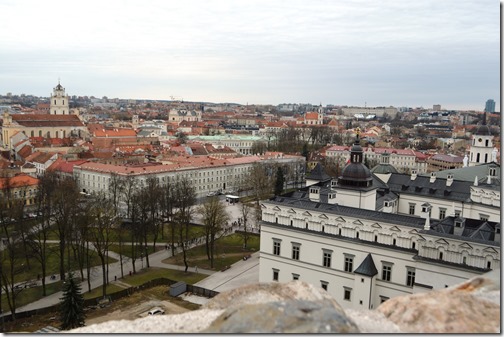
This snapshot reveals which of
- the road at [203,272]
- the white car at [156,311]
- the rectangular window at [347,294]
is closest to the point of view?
the rectangular window at [347,294]

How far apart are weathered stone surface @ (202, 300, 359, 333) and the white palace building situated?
1718cm

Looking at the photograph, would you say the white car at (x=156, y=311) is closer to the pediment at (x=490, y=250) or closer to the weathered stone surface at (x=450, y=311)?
the pediment at (x=490, y=250)

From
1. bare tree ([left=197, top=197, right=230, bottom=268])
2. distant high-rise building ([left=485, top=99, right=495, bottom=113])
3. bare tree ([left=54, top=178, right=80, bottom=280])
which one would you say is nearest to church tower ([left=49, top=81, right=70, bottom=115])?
bare tree ([left=54, top=178, right=80, bottom=280])

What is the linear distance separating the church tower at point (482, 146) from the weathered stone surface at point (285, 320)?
5150 cm

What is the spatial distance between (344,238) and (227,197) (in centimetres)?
3927

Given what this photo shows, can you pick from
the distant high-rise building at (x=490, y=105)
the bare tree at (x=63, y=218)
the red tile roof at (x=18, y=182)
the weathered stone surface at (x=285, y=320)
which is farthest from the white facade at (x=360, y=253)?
the distant high-rise building at (x=490, y=105)

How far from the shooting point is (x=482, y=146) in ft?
177

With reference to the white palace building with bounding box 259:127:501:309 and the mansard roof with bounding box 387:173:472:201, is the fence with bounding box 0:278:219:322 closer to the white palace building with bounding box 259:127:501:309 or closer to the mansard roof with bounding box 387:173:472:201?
the white palace building with bounding box 259:127:501:309

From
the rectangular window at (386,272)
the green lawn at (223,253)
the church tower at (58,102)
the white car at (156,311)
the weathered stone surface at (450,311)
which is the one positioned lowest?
the green lawn at (223,253)

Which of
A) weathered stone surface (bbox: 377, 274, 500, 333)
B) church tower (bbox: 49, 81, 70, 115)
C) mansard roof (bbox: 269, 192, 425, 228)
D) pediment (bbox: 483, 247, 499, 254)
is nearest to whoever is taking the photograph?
weathered stone surface (bbox: 377, 274, 500, 333)

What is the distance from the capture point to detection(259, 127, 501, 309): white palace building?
23875 millimetres

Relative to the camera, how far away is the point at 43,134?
109688mm

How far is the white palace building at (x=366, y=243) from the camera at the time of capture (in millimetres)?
23875

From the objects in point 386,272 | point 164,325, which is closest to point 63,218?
point 386,272
